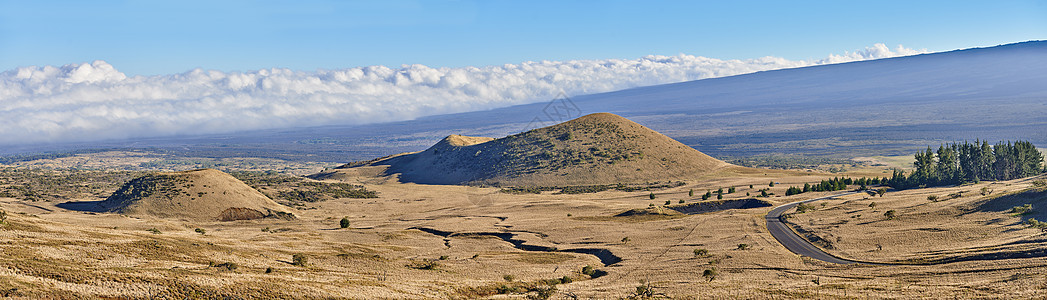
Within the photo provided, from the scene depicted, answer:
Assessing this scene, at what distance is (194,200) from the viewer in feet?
236

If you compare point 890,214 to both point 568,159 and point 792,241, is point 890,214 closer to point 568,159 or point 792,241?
point 792,241

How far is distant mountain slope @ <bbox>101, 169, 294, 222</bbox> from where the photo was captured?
6962 centimetres

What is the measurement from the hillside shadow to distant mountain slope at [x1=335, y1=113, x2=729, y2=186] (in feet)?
212

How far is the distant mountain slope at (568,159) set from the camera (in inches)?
4820

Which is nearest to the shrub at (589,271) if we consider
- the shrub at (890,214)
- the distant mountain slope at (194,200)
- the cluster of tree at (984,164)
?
the shrub at (890,214)

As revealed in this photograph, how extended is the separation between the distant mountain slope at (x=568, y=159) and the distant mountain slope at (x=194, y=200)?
180 feet

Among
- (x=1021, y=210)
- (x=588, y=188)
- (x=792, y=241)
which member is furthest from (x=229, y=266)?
(x=588, y=188)

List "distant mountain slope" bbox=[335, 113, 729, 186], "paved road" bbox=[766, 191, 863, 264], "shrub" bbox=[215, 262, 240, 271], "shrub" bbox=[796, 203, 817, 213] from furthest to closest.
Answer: "distant mountain slope" bbox=[335, 113, 729, 186] < "shrub" bbox=[796, 203, 817, 213] < "paved road" bbox=[766, 191, 863, 264] < "shrub" bbox=[215, 262, 240, 271]

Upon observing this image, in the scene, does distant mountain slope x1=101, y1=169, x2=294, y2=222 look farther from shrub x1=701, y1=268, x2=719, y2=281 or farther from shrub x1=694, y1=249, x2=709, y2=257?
shrub x1=701, y1=268, x2=719, y2=281

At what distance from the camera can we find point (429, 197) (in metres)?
100

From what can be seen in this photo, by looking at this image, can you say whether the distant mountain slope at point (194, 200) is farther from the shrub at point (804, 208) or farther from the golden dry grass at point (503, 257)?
the shrub at point (804, 208)

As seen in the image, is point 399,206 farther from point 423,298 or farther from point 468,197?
point 423,298

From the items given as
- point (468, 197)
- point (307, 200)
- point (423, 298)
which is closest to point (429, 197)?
point (468, 197)

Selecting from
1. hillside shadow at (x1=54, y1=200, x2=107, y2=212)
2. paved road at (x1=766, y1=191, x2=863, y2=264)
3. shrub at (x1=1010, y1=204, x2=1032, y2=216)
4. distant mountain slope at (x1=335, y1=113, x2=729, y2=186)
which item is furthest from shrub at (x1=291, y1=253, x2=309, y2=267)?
distant mountain slope at (x1=335, y1=113, x2=729, y2=186)
